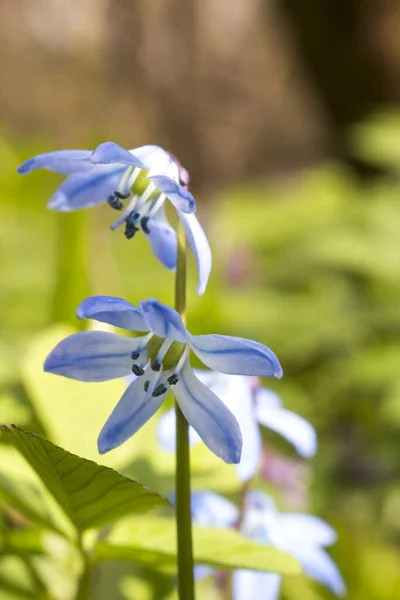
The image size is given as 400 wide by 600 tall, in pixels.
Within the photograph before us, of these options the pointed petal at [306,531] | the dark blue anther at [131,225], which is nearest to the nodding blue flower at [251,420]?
the pointed petal at [306,531]

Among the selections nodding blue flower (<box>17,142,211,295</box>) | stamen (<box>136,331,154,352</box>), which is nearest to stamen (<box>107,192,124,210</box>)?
nodding blue flower (<box>17,142,211,295</box>)

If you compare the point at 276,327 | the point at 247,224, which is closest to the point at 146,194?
the point at 276,327

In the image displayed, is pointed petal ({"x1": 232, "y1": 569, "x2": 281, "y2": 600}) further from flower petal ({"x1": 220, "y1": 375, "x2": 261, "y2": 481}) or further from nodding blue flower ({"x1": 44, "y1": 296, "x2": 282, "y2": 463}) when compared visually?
nodding blue flower ({"x1": 44, "y1": 296, "x2": 282, "y2": 463})

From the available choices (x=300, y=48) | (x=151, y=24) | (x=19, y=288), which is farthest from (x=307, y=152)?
(x=19, y=288)

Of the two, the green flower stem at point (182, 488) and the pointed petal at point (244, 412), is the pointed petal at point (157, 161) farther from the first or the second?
the pointed petal at point (244, 412)

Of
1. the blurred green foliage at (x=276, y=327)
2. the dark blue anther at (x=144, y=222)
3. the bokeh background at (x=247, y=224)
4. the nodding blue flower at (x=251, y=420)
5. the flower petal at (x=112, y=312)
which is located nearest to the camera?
the flower petal at (x=112, y=312)

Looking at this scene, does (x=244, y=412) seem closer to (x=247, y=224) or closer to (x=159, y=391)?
(x=159, y=391)
